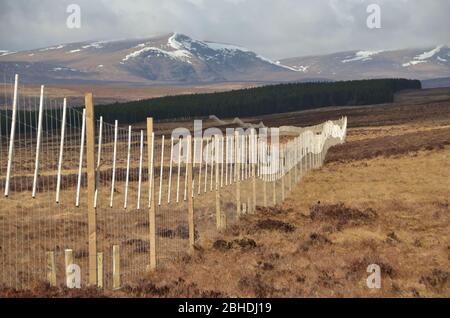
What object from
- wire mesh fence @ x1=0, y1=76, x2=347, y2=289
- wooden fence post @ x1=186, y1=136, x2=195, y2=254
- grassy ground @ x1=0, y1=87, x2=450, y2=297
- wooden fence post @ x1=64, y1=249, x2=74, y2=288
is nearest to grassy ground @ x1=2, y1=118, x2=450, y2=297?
grassy ground @ x1=0, y1=87, x2=450, y2=297

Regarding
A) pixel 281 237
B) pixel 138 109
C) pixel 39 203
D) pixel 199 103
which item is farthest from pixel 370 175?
pixel 199 103

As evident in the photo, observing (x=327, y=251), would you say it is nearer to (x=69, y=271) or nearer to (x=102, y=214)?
(x=69, y=271)

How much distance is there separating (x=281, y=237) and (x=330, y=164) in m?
35.2

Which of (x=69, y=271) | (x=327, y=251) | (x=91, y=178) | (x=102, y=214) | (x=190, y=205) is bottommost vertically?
(x=102, y=214)

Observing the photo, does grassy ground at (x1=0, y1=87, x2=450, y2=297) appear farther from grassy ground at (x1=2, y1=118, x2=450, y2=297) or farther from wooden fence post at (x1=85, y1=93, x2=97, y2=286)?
wooden fence post at (x1=85, y1=93, x2=97, y2=286)

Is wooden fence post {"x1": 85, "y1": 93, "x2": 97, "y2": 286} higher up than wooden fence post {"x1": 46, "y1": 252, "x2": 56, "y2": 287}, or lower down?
higher up

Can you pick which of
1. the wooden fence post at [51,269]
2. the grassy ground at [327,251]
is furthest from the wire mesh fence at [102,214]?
the grassy ground at [327,251]

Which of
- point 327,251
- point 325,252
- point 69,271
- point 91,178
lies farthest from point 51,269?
point 327,251

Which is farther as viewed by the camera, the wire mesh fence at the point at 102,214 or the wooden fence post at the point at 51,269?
the wire mesh fence at the point at 102,214

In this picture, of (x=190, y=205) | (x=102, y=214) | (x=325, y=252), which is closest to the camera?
(x=325, y=252)

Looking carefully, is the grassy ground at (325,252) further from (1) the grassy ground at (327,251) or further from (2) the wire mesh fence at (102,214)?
(2) the wire mesh fence at (102,214)
